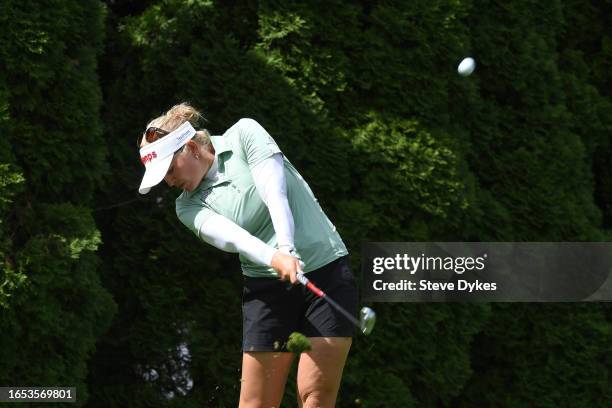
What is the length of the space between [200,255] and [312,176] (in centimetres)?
90

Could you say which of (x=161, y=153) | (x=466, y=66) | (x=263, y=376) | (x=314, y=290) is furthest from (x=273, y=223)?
(x=466, y=66)

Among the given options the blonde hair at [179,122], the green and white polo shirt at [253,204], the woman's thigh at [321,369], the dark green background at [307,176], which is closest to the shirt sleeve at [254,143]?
the green and white polo shirt at [253,204]

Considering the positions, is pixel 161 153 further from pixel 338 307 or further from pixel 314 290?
pixel 338 307

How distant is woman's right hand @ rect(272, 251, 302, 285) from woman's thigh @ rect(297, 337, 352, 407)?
0.35 m

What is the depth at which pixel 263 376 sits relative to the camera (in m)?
4.17

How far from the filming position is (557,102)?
8141 mm

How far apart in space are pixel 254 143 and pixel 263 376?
91 cm

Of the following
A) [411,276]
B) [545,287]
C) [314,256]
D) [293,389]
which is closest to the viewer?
[314,256]

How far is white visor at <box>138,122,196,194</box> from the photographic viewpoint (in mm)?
4094

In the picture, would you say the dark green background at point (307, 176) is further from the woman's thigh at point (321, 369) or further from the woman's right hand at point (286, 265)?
the woman's right hand at point (286, 265)

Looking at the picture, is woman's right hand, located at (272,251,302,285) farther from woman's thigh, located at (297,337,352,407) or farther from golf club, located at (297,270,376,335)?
woman's thigh, located at (297,337,352,407)

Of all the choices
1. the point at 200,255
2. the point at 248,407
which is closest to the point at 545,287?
the point at 200,255

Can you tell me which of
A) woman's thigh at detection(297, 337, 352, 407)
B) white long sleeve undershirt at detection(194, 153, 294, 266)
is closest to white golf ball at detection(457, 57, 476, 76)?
white long sleeve undershirt at detection(194, 153, 294, 266)

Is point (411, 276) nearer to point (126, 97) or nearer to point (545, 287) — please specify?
point (545, 287)
